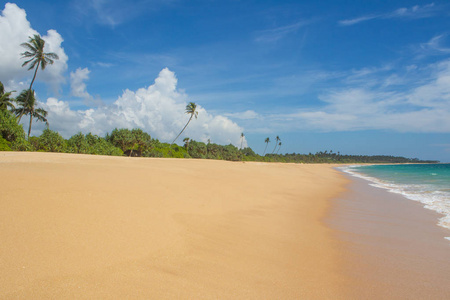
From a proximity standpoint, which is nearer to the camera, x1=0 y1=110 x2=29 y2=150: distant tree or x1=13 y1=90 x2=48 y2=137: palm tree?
x1=0 y1=110 x2=29 y2=150: distant tree

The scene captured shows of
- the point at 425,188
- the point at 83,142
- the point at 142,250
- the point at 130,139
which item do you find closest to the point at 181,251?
the point at 142,250

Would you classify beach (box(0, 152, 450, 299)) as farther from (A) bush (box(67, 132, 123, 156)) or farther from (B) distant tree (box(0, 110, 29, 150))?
(A) bush (box(67, 132, 123, 156))

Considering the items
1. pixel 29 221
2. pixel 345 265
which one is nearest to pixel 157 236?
pixel 29 221

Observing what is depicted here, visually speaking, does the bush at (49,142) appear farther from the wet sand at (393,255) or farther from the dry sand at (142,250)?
the wet sand at (393,255)

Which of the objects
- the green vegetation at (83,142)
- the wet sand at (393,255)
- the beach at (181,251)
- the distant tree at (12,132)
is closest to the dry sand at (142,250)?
the beach at (181,251)

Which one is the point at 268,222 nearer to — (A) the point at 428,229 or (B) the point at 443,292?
(B) the point at 443,292

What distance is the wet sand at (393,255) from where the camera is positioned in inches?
125

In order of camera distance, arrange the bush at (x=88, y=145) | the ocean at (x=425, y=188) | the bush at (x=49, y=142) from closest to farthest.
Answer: the ocean at (x=425, y=188), the bush at (x=49, y=142), the bush at (x=88, y=145)

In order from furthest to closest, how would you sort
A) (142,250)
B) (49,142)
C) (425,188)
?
(49,142)
(425,188)
(142,250)

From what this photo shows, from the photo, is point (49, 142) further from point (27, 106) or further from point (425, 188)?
point (425, 188)

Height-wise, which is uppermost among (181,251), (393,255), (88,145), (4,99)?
(4,99)

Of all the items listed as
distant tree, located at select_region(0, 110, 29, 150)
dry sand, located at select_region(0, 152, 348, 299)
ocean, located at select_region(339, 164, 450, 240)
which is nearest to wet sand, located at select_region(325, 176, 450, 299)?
dry sand, located at select_region(0, 152, 348, 299)

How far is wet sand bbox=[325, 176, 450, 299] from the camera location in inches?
125

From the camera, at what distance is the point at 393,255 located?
4.42 metres
